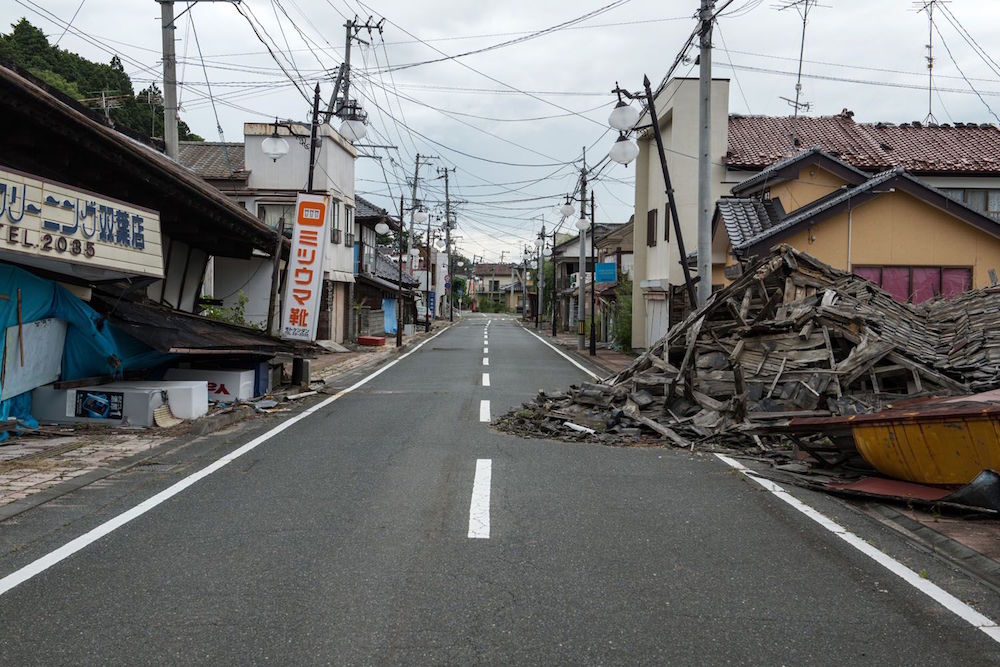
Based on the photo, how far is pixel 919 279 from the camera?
757 inches

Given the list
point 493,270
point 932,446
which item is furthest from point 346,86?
point 493,270

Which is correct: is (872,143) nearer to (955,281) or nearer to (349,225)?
(955,281)

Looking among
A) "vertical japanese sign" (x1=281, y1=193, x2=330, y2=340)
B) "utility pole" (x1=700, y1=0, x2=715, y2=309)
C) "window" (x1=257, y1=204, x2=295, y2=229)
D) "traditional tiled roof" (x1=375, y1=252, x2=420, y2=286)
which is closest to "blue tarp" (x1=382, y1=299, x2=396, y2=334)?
"traditional tiled roof" (x1=375, y1=252, x2=420, y2=286)

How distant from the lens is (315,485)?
7.47 metres

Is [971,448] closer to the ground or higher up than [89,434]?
higher up

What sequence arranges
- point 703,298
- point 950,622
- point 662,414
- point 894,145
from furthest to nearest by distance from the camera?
1. point 894,145
2. point 703,298
3. point 662,414
4. point 950,622

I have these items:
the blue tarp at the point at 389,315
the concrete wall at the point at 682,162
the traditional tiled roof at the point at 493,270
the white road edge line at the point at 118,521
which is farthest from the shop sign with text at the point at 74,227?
the traditional tiled roof at the point at 493,270

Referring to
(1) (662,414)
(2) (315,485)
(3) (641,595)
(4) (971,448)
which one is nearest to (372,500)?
(2) (315,485)

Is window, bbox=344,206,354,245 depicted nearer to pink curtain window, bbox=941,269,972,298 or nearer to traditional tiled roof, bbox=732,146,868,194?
traditional tiled roof, bbox=732,146,868,194

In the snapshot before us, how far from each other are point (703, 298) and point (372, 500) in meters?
10.3

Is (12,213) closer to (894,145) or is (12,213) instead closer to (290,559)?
(290,559)

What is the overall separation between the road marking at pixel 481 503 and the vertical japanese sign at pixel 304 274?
8.77 meters

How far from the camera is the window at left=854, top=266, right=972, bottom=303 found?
62.7 feet

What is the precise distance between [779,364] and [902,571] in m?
6.48
